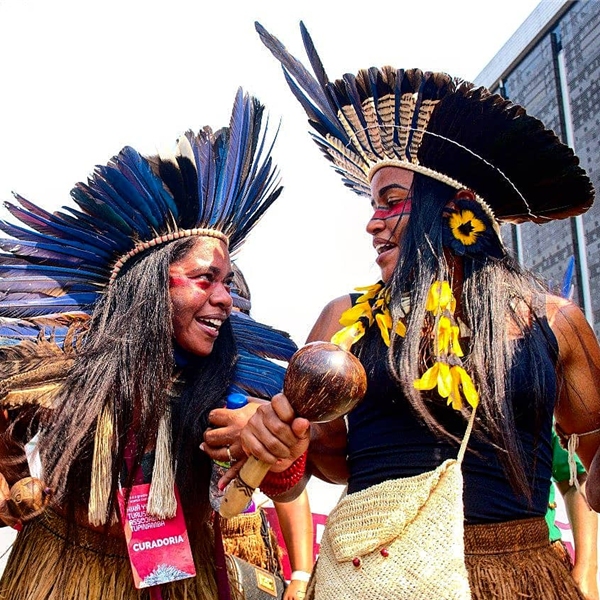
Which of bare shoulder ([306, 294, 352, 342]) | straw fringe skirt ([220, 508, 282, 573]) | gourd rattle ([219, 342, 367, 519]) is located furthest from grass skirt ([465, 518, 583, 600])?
straw fringe skirt ([220, 508, 282, 573])

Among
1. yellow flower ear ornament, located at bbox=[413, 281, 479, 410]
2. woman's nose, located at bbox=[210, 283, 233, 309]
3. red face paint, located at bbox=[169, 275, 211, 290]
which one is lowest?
yellow flower ear ornament, located at bbox=[413, 281, 479, 410]

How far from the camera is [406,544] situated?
1421 mm

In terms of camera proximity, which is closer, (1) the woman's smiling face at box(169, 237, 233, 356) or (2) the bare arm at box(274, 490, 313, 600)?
(1) the woman's smiling face at box(169, 237, 233, 356)

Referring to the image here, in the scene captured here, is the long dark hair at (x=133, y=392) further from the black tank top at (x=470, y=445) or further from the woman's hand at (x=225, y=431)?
the black tank top at (x=470, y=445)

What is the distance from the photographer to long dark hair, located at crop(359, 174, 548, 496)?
1625 mm

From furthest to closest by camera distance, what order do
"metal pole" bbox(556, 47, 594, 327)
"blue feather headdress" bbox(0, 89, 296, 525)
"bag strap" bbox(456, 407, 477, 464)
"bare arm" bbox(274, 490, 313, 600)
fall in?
"metal pole" bbox(556, 47, 594, 327) < "bare arm" bbox(274, 490, 313, 600) < "blue feather headdress" bbox(0, 89, 296, 525) < "bag strap" bbox(456, 407, 477, 464)

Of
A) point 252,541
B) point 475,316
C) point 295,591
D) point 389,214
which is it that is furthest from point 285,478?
point 252,541

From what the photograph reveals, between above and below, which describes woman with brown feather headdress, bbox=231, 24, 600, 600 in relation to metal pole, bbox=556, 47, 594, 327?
below

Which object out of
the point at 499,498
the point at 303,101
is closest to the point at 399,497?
the point at 499,498

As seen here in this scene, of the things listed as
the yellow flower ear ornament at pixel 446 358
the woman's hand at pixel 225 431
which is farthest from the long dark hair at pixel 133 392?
the yellow flower ear ornament at pixel 446 358

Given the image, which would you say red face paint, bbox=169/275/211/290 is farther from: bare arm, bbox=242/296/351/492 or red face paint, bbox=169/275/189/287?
bare arm, bbox=242/296/351/492

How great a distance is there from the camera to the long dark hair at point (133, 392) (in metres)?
2.10

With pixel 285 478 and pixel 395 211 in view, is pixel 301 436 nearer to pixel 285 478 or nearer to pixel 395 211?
pixel 285 478

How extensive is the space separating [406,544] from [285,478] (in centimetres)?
50
